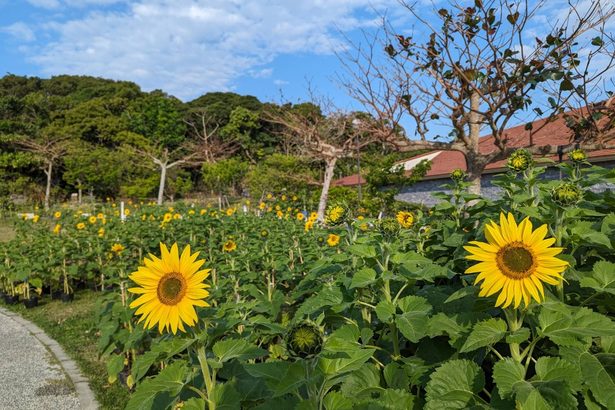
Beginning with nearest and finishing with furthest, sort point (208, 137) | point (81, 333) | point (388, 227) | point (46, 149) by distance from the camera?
1. point (388, 227)
2. point (81, 333)
3. point (46, 149)
4. point (208, 137)

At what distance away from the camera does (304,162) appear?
46.7ft

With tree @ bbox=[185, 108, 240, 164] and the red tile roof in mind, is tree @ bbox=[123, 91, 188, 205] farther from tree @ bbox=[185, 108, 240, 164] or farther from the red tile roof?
the red tile roof

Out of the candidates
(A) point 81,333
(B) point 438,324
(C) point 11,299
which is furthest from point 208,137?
(B) point 438,324

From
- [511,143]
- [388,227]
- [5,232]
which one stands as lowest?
[5,232]

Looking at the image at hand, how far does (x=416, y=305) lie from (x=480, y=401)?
0.36 m

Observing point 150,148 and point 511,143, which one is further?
point 150,148

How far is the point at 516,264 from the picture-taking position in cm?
115

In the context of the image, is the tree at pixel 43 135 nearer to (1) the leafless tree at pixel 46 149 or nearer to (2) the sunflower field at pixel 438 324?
(1) the leafless tree at pixel 46 149

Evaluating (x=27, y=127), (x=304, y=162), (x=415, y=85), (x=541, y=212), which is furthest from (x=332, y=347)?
(x=27, y=127)

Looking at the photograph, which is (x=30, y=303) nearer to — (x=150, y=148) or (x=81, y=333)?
A: (x=81, y=333)

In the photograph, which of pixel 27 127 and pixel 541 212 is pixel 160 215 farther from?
pixel 27 127

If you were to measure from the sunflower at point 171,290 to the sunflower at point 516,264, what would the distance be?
28.4 inches

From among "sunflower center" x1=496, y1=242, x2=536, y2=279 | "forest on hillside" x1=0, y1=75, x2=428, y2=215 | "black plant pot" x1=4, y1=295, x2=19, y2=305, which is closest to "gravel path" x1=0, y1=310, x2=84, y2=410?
"black plant pot" x1=4, y1=295, x2=19, y2=305

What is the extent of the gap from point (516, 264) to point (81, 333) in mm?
4739
